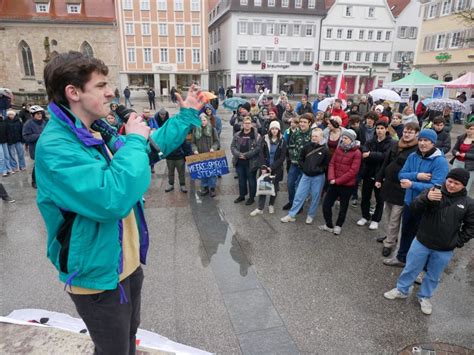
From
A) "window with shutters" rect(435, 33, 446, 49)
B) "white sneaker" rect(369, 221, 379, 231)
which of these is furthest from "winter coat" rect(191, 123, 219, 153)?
"window with shutters" rect(435, 33, 446, 49)

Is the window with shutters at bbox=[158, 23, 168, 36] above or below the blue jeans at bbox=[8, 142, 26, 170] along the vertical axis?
above

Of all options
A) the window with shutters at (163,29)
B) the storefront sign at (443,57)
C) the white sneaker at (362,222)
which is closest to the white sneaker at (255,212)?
the white sneaker at (362,222)

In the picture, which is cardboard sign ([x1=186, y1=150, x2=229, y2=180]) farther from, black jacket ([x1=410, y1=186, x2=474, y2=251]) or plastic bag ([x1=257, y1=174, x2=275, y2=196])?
black jacket ([x1=410, y1=186, x2=474, y2=251])

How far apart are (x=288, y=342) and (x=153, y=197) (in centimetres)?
509

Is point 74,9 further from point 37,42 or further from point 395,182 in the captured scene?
point 395,182

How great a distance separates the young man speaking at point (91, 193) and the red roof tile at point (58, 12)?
4288cm

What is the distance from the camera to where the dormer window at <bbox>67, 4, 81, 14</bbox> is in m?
37.9

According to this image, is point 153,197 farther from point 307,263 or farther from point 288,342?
point 288,342

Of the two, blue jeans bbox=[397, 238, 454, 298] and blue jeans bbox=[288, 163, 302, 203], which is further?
blue jeans bbox=[288, 163, 302, 203]

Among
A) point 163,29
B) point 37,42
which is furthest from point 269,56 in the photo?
point 37,42

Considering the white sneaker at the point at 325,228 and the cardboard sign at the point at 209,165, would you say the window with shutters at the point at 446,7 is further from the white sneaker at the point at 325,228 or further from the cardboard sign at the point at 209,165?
the white sneaker at the point at 325,228

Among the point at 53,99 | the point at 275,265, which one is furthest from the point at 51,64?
the point at 275,265

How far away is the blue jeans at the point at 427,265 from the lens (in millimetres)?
3662

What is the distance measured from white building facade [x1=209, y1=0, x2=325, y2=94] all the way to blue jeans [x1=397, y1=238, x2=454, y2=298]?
1577 inches
